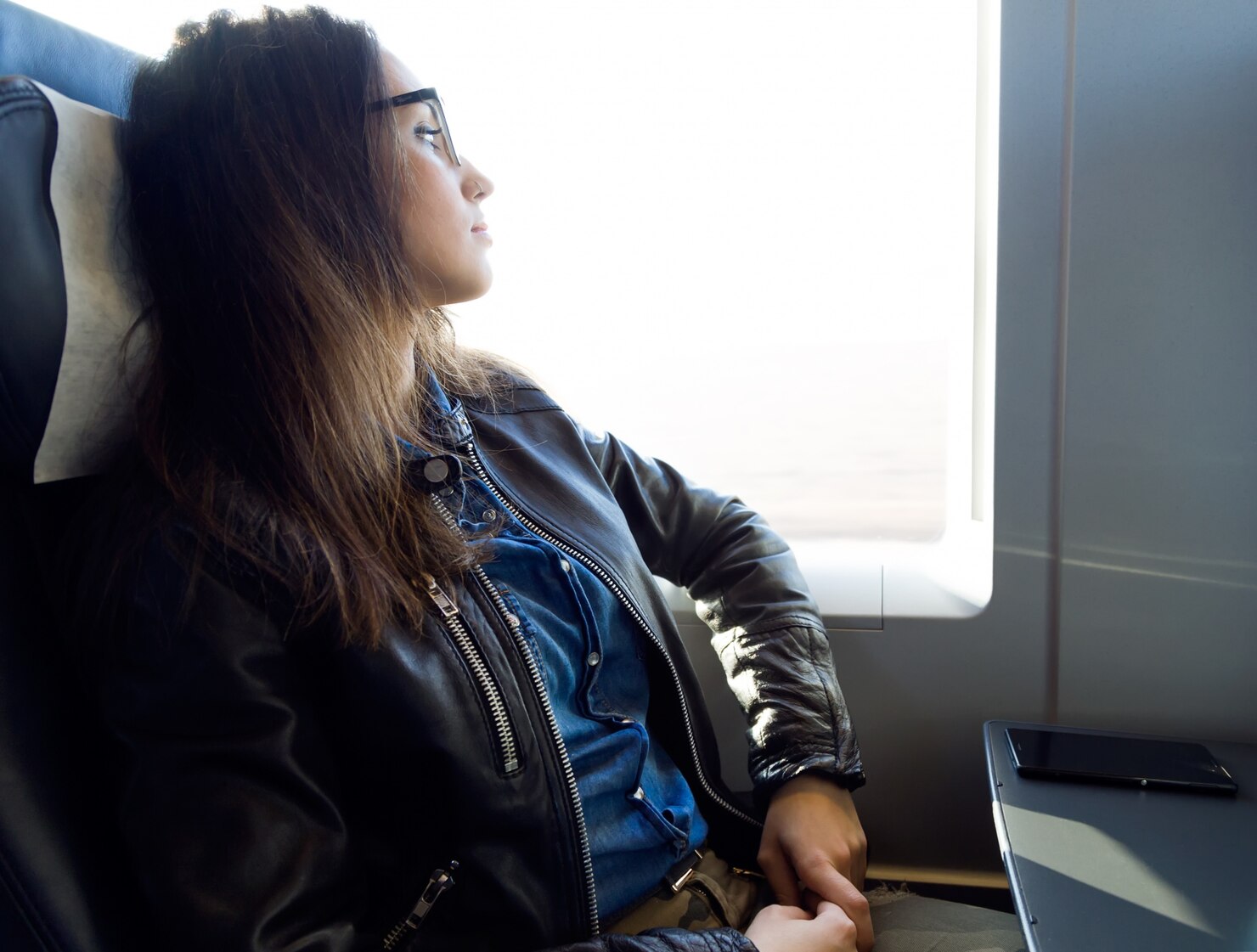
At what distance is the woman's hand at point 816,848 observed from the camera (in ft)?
3.18

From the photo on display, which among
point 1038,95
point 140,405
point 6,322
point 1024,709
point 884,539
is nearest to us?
point 6,322

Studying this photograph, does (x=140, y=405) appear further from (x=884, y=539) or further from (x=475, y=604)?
(x=884, y=539)

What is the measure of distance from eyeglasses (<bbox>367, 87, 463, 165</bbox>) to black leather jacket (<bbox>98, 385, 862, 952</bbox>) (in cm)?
28

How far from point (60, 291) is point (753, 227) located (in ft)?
2.93

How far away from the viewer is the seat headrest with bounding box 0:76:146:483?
69 cm

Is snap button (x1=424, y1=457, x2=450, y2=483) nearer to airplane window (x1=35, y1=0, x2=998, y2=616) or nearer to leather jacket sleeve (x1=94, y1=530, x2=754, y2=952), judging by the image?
leather jacket sleeve (x1=94, y1=530, x2=754, y2=952)

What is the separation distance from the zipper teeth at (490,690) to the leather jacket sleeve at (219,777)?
0.47 feet

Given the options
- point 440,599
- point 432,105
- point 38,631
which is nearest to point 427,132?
point 432,105

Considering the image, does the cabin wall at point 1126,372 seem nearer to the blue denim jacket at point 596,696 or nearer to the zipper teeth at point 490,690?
→ the blue denim jacket at point 596,696

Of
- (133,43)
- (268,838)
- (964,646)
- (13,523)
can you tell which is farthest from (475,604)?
(133,43)

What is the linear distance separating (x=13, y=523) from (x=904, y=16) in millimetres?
1173

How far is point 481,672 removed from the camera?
82cm

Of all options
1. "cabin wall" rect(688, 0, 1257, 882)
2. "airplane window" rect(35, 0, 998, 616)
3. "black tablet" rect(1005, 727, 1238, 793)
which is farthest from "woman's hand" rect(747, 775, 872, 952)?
"airplane window" rect(35, 0, 998, 616)

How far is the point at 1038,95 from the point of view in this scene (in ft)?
3.67
